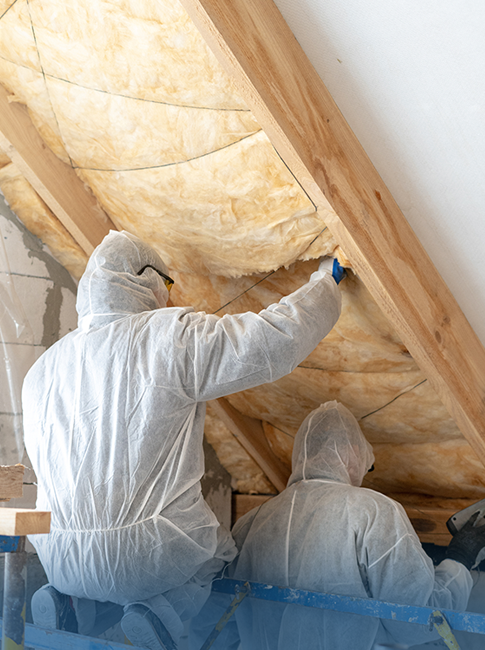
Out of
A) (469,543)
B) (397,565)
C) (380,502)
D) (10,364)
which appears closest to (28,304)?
(10,364)

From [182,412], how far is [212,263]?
0.79 meters

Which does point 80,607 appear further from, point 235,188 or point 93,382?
point 235,188

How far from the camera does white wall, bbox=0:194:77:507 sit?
245 centimetres

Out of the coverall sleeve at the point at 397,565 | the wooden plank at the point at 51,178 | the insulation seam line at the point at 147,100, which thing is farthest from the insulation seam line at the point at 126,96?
the coverall sleeve at the point at 397,565

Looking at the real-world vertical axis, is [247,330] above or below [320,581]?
above

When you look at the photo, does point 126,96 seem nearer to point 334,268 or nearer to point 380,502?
point 334,268

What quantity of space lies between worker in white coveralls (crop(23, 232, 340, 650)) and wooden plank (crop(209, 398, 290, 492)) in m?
1.12

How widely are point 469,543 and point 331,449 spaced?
73cm

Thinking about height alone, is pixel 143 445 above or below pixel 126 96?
below

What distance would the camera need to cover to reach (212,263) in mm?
2236

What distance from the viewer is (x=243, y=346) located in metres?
1.56

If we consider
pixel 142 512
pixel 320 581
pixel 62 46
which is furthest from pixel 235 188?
pixel 320 581

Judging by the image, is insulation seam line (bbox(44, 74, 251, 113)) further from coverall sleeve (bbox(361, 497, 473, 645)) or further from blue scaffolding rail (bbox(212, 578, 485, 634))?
blue scaffolding rail (bbox(212, 578, 485, 634))

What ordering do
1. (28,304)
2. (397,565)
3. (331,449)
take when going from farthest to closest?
1. (28,304)
2. (331,449)
3. (397,565)
